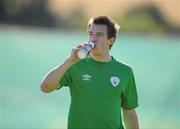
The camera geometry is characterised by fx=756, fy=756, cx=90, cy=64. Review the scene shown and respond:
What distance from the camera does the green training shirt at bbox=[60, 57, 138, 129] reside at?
19.5 feet

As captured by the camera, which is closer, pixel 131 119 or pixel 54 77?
pixel 54 77

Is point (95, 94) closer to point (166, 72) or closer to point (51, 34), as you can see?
point (166, 72)

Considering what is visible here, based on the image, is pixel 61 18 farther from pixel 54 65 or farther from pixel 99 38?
pixel 99 38

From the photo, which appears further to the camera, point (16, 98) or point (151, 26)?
point (151, 26)

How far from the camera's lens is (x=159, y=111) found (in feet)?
34.6

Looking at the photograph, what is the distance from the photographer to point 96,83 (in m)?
5.99

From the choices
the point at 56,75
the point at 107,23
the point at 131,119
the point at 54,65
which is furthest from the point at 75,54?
the point at 54,65

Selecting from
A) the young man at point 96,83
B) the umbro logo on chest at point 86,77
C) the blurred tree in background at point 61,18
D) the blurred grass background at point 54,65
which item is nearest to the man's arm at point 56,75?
the young man at point 96,83

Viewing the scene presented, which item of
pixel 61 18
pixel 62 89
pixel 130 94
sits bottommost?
pixel 62 89

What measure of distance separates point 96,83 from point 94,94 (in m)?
0.10

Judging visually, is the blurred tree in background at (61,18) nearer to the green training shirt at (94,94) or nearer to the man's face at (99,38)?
the man's face at (99,38)

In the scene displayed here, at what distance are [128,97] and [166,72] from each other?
470 cm

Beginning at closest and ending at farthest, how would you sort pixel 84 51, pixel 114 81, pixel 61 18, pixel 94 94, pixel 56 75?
pixel 84 51 < pixel 56 75 < pixel 94 94 < pixel 114 81 < pixel 61 18

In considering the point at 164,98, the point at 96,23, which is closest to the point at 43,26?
the point at 164,98
